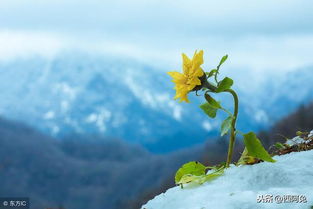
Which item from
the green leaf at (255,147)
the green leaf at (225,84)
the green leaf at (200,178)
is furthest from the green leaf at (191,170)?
the green leaf at (225,84)

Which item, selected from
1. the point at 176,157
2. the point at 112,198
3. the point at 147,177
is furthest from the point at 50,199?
the point at 176,157

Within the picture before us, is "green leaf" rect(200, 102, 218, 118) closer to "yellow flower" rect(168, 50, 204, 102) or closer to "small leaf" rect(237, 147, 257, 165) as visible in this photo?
"yellow flower" rect(168, 50, 204, 102)

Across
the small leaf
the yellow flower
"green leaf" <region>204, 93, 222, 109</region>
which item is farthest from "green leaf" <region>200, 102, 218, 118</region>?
the small leaf

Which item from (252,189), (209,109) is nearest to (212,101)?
(209,109)

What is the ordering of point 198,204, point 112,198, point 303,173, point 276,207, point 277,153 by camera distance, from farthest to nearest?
point 112,198
point 277,153
point 303,173
point 198,204
point 276,207

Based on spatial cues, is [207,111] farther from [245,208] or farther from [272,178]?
[245,208]
